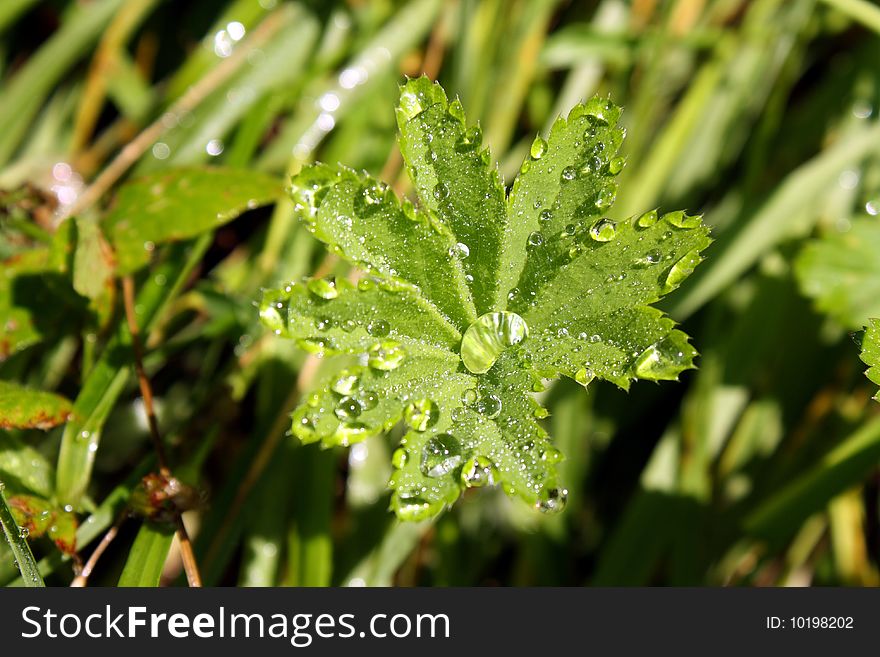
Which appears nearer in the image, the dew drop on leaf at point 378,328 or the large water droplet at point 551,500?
the large water droplet at point 551,500

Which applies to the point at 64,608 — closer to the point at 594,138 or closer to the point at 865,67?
the point at 594,138

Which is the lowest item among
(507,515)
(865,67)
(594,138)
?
(507,515)

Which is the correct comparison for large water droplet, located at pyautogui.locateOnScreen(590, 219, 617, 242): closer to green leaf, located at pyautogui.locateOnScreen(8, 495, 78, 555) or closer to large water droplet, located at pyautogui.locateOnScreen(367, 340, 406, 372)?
large water droplet, located at pyautogui.locateOnScreen(367, 340, 406, 372)

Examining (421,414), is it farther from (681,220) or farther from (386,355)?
(681,220)

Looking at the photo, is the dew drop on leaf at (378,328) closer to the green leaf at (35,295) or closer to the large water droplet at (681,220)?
the large water droplet at (681,220)

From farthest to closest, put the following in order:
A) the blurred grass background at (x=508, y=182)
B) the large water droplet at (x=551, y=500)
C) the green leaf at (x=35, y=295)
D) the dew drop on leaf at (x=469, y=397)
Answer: the blurred grass background at (x=508, y=182) < the green leaf at (x=35, y=295) < the dew drop on leaf at (x=469, y=397) < the large water droplet at (x=551, y=500)

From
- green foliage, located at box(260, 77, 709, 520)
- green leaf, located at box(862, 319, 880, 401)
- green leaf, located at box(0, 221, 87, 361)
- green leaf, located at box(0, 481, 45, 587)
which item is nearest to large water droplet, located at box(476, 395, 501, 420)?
green foliage, located at box(260, 77, 709, 520)

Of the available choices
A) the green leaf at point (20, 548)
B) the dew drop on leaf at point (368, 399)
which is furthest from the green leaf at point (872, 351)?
the green leaf at point (20, 548)

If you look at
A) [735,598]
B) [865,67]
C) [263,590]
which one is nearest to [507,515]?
[735,598]
